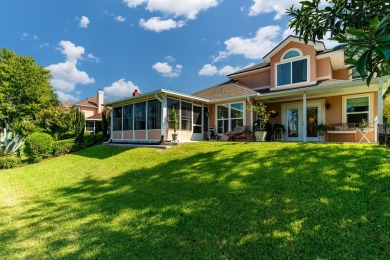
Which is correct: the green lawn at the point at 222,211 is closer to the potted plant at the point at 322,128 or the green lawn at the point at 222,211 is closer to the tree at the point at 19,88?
the potted plant at the point at 322,128

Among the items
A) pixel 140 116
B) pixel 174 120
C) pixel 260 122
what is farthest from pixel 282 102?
pixel 140 116

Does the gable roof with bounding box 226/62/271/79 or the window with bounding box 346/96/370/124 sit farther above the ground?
the gable roof with bounding box 226/62/271/79

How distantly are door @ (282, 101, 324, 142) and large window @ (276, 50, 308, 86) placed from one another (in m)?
1.57

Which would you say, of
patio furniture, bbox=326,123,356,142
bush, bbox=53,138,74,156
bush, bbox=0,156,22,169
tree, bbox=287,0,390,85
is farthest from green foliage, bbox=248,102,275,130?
bush, bbox=0,156,22,169

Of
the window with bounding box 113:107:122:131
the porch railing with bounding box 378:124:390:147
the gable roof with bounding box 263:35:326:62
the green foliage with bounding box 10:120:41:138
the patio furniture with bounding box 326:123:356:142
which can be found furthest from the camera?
the green foliage with bounding box 10:120:41:138

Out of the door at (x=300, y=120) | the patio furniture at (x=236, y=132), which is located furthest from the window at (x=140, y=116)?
the door at (x=300, y=120)

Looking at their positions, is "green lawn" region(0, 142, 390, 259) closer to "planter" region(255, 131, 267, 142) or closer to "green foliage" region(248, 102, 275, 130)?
"planter" region(255, 131, 267, 142)

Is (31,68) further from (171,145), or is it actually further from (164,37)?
(171,145)

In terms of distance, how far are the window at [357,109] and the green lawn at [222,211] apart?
19.0ft

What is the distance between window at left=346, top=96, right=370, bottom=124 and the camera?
11526 mm

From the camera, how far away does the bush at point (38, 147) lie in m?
13.2

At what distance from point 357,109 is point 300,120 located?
2946 millimetres

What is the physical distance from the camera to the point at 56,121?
19.9m

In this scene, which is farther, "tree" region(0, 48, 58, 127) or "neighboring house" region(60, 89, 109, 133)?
"neighboring house" region(60, 89, 109, 133)
